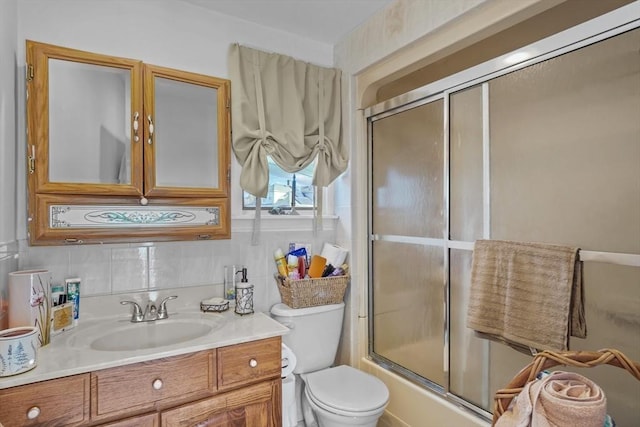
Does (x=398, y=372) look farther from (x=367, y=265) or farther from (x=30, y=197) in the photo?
(x=30, y=197)

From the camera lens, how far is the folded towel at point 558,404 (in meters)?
0.67

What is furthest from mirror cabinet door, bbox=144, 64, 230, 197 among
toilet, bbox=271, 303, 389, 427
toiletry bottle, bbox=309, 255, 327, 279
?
toilet, bbox=271, 303, 389, 427

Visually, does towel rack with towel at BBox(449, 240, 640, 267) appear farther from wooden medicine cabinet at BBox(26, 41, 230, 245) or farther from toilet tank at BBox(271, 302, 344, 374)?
wooden medicine cabinet at BBox(26, 41, 230, 245)

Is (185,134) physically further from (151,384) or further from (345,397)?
(345,397)

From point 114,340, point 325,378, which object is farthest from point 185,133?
point 325,378

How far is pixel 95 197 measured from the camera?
1.40 meters

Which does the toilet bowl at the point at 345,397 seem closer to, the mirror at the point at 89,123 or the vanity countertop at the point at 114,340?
the vanity countertop at the point at 114,340

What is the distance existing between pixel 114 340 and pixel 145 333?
0.38ft

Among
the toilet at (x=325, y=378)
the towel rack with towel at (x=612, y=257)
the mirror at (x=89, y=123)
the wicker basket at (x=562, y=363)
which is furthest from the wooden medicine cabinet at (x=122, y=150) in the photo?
the towel rack with towel at (x=612, y=257)

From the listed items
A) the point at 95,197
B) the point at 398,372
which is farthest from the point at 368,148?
the point at 95,197

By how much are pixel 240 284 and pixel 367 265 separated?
78 cm

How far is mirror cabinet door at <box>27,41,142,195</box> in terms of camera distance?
131cm

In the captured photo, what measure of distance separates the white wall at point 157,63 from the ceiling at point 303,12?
0.05 metres

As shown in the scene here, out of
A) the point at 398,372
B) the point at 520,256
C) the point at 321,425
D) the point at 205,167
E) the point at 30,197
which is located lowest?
the point at 321,425
